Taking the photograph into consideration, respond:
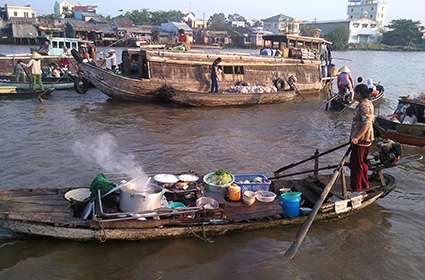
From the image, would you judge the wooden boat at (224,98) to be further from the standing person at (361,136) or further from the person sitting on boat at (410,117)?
the standing person at (361,136)

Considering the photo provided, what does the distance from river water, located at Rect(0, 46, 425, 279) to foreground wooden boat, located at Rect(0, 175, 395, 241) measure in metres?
0.21

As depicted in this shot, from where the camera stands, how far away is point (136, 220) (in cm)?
572

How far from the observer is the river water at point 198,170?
5543 mm

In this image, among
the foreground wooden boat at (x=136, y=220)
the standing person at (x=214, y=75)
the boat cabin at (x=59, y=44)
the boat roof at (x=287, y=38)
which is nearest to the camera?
the foreground wooden boat at (x=136, y=220)

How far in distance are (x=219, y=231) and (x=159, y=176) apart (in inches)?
57.1

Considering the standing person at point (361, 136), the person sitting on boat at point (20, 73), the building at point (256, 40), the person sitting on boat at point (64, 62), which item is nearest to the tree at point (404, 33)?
the building at point (256, 40)

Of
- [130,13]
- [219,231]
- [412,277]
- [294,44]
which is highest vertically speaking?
[130,13]

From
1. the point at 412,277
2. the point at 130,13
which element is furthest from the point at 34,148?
the point at 130,13

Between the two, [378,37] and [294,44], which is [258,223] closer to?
[294,44]

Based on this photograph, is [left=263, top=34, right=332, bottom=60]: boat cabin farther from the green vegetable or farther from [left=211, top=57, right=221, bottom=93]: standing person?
the green vegetable

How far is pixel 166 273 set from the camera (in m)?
5.38

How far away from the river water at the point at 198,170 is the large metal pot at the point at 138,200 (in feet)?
1.89

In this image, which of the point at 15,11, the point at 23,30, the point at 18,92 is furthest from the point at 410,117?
the point at 15,11

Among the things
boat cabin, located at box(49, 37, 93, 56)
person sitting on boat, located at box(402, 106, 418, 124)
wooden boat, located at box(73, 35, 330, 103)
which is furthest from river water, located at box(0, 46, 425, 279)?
boat cabin, located at box(49, 37, 93, 56)
